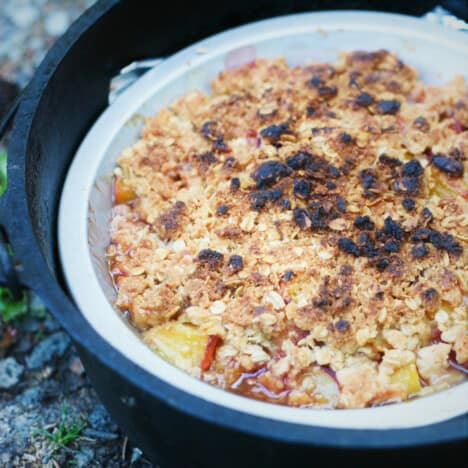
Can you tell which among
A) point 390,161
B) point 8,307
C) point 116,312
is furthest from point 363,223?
point 8,307

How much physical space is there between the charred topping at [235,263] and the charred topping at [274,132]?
1.72ft

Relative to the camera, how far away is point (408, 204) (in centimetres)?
209

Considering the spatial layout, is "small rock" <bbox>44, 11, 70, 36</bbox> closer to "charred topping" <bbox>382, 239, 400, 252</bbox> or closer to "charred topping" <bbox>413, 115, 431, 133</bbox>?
"charred topping" <bbox>413, 115, 431, 133</bbox>

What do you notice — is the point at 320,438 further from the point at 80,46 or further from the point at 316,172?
Answer: the point at 80,46

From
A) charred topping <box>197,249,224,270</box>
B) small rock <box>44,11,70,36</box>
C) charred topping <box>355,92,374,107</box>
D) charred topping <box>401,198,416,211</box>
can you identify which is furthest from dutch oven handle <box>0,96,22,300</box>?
small rock <box>44,11,70,36</box>

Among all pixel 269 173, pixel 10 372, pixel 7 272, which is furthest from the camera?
pixel 10 372

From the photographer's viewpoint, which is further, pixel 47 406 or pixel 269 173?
pixel 47 406

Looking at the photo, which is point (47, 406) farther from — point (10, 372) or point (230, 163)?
point (230, 163)

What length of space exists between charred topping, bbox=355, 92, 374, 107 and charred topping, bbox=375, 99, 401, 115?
32 millimetres

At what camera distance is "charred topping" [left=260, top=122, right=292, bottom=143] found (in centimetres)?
231

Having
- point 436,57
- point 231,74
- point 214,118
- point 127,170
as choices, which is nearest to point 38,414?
point 127,170

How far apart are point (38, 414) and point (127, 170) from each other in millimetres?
1031

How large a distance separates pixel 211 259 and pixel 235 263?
8 cm

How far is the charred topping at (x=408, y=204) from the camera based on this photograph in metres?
2.09
